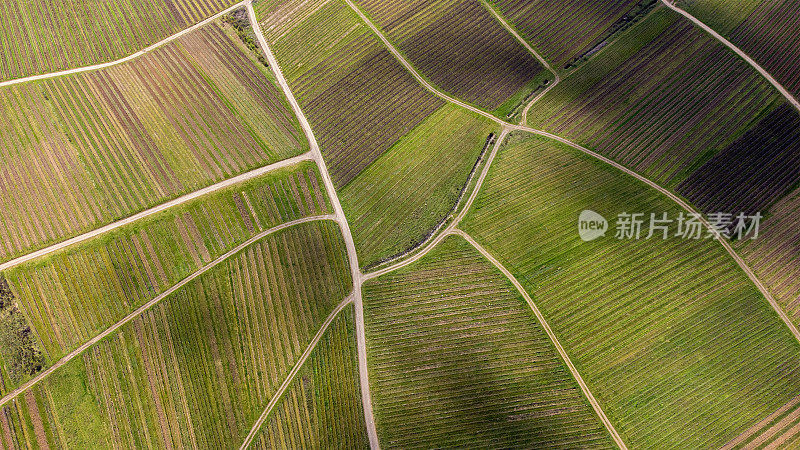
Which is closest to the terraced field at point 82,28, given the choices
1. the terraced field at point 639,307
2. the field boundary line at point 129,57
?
the field boundary line at point 129,57

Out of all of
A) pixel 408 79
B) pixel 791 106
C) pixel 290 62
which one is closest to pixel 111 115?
pixel 290 62

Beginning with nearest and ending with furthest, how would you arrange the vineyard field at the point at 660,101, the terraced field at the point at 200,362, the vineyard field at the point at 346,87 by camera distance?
1. the terraced field at the point at 200,362
2. the vineyard field at the point at 660,101
3. the vineyard field at the point at 346,87

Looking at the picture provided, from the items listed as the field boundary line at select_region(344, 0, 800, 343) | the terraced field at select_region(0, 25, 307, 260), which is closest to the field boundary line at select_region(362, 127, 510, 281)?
the field boundary line at select_region(344, 0, 800, 343)

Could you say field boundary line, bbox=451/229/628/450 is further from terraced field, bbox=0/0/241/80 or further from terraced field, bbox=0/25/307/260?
terraced field, bbox=0/0/241/80

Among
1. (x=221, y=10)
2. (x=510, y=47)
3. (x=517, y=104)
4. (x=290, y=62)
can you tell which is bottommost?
(x=517, y=104)

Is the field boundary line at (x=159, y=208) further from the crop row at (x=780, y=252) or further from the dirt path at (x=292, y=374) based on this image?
the crop row at (x=780, y=252)

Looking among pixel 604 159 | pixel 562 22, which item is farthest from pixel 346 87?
pixel 604 159

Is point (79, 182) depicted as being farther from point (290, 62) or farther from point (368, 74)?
point (368, 74)
